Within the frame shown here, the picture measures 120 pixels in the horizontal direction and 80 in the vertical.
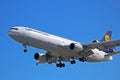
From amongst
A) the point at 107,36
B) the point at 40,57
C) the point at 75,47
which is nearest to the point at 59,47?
the point at 75,47

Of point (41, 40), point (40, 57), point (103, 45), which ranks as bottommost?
point (40, 57)

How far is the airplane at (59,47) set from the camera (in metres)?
70.0

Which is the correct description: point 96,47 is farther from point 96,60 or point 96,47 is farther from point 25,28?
point 25,28

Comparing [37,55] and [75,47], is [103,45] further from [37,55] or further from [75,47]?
[37,55]

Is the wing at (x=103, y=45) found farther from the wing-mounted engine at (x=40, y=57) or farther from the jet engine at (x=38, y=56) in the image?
the jet engine at (x=38, y=56)

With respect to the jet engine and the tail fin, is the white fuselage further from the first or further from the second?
the tail fin

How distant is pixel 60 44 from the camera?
7138cm

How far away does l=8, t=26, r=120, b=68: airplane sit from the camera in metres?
70.0

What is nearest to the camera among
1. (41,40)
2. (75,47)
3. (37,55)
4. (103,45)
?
(41,40)

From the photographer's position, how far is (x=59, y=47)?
71.1 m

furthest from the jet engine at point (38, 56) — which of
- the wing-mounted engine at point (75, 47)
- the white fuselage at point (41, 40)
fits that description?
the wing-mounted engine at point (75, 47)

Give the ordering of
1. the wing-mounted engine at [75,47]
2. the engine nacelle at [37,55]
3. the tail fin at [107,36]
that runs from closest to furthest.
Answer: the wing-mounted engine at [75,47]
the engine nacelle at [37,55]
the tail fin at [107,36]

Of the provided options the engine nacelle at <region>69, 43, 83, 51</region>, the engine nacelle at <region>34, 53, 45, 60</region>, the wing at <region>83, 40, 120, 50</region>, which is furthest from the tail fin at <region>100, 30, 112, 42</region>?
the engine nacelle at <region>34, 53, 45, 60</region>

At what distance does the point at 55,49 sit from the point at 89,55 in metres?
7.66
